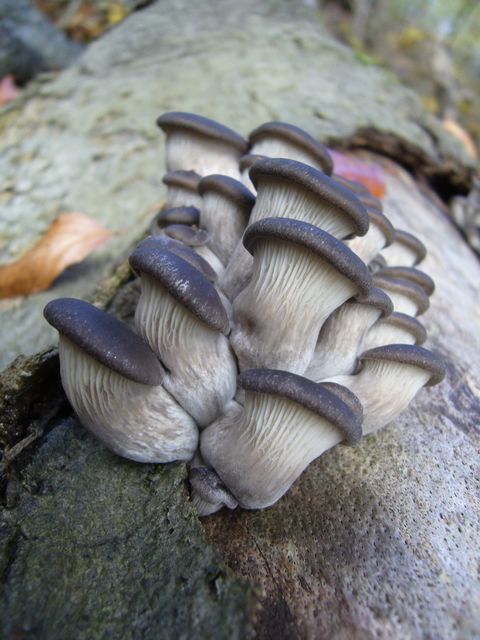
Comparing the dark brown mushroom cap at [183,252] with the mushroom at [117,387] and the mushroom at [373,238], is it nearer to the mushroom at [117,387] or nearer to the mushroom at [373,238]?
the mushroom at [117,387]

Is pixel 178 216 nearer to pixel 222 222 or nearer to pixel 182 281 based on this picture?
pixel 222 222

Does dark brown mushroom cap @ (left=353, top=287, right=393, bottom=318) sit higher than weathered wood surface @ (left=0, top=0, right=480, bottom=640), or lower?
higher

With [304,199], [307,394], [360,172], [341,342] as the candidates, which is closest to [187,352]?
[307,394]

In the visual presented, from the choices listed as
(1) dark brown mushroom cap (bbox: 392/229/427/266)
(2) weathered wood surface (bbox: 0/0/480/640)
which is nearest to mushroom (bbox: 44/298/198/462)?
(2) weathered wood surface (bbox: 0/0/480/640)

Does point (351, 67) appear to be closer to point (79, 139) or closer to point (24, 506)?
point (79, 139)

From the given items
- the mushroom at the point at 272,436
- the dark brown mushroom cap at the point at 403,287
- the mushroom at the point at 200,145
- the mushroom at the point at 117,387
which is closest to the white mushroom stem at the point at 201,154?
the mushroom at the point at 200,145

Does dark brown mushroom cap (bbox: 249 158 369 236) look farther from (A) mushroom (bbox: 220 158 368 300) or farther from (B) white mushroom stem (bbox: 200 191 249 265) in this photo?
(B) white mushroom stem (bbox: 200 191 249 265)
